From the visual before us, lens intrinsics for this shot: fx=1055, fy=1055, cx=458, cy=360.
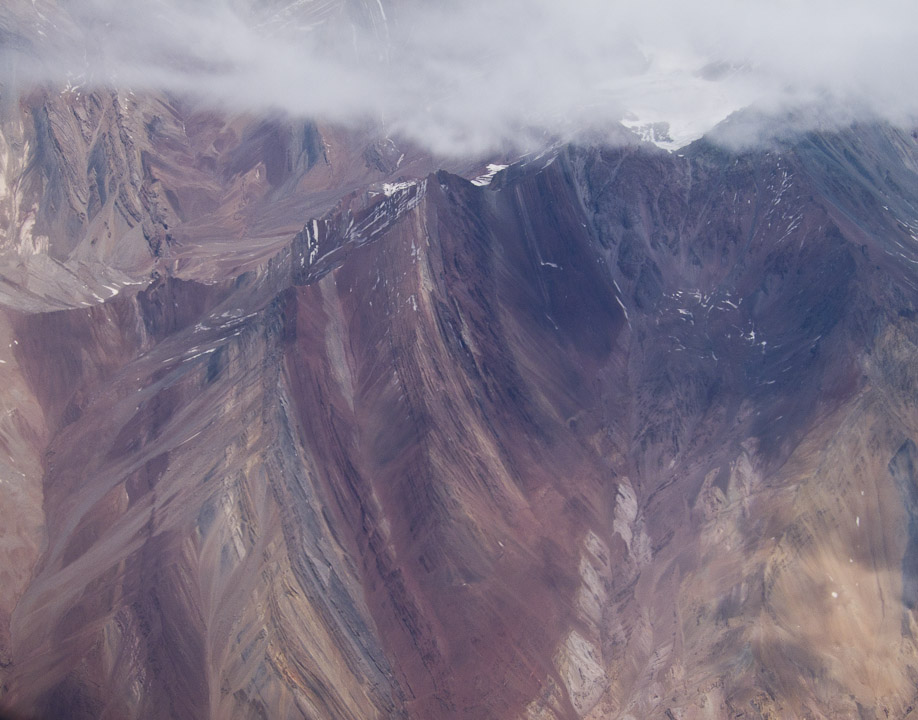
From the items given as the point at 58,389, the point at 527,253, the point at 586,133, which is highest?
the point at 586,133

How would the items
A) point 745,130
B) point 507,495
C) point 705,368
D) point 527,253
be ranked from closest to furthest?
1. point 507,495
2. point 705,368
3. point 527,253
4. point 745,130

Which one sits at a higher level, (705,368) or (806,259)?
(806,259)

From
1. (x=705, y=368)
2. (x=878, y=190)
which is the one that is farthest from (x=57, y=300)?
(x=878, y=190)

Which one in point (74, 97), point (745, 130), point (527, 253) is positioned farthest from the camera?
point (74, 97)

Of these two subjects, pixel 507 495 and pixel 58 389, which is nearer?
pixel 507 495

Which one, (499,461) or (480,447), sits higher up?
(480,447)

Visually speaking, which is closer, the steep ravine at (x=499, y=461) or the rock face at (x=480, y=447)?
the steep ravine at (x=499, y=461)

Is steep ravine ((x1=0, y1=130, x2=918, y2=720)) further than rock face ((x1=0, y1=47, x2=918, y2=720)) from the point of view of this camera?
No

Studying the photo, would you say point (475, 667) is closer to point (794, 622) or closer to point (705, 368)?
point (794, 622)
